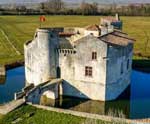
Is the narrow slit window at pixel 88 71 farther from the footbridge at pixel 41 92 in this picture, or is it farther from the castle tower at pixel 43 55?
the castle tower at pixel 43 55

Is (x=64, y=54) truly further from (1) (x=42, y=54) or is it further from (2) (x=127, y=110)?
(2) (x=127, y=110)

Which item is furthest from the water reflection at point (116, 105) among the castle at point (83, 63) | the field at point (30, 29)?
the field at point (30, 29)

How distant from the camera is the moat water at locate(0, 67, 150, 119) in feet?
122

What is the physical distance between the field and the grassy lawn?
25.8 m

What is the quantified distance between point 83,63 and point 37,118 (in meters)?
10.9

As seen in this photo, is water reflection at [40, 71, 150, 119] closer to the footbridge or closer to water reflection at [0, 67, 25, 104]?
the footbridge

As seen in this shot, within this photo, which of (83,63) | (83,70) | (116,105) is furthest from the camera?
(83,70)

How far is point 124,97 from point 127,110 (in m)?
3.65

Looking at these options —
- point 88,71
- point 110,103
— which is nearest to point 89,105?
point 110,103

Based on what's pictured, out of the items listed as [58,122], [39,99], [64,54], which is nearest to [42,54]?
[64,54]

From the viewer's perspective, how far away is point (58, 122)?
30375mm

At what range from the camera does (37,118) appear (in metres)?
31.1

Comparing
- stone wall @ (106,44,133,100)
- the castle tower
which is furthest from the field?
stone wall @ (106,44,133,100)

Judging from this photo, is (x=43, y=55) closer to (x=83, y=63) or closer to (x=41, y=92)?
(x=83, y=63)
